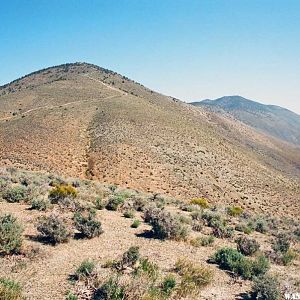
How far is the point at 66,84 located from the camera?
108m

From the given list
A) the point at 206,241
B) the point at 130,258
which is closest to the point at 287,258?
the point at 206,241

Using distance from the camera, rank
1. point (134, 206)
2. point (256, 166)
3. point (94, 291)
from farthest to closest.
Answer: point (256, 166) < point (134, 206) < point (94, 291)

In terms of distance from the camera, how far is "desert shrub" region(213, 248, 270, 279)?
39.9ft

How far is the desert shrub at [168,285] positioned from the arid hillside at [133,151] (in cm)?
3500

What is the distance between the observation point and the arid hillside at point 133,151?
49.0 meters

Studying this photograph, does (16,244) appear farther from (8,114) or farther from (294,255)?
(8,114)

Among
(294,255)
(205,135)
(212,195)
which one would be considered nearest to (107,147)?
(212,195)

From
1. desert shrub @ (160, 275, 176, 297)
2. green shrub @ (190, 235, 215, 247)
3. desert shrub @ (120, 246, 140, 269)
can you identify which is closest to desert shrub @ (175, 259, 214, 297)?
desert shrub @ (160, 275, 176, 297)

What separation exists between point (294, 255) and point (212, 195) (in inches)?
1299

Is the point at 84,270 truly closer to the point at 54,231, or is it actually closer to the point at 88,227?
the point at 54,231

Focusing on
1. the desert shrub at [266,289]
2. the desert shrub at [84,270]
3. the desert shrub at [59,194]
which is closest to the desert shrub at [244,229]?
the desert shrub at [266,289]

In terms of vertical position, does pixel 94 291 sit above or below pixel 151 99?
below

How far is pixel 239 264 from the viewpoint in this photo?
12359 millimetres

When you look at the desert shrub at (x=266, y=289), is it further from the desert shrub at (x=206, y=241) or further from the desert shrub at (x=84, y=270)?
the desert shrub at (x=84, y=270)
